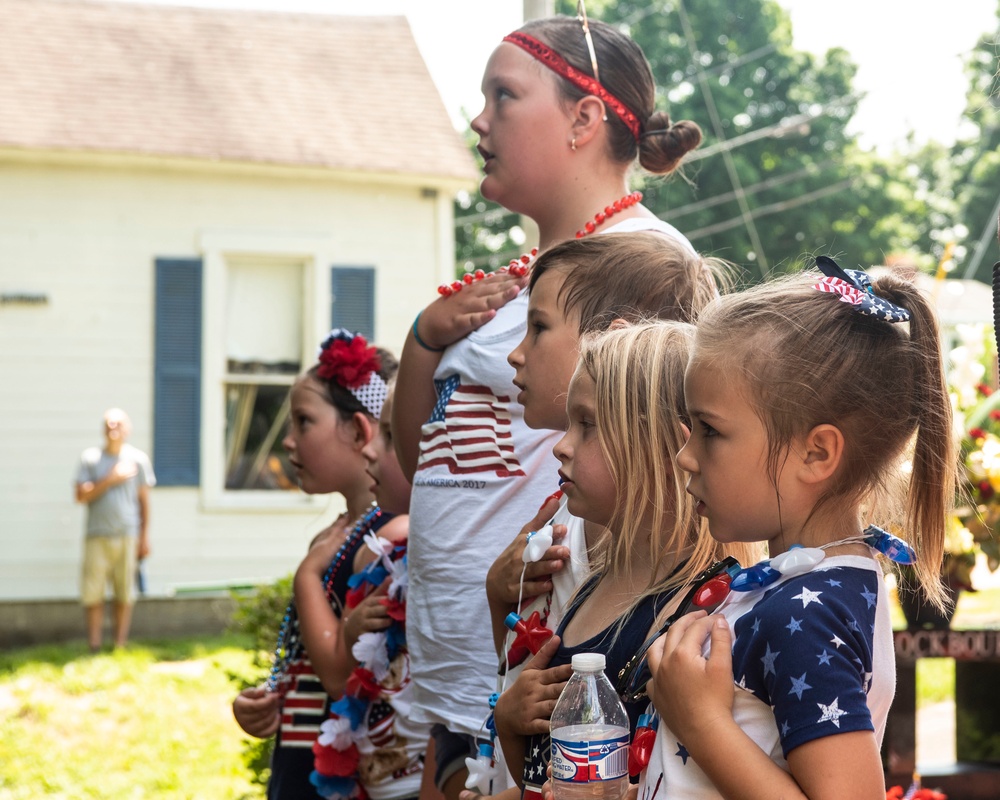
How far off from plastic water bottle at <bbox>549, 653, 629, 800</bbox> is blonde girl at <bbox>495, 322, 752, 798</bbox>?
16 cm

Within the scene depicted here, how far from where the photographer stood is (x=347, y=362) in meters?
3.89

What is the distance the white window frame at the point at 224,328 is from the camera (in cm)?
1147

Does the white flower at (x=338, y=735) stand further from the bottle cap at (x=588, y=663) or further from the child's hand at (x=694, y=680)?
the child's hand at (x=694, y=680)

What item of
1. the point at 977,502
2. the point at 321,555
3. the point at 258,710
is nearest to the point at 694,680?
the point at 321,555

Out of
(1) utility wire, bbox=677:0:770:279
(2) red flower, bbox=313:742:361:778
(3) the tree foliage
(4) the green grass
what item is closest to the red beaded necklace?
(2) red flower, bbox=313:742:361:778

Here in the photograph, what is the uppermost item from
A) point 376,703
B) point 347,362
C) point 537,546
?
point 347,362

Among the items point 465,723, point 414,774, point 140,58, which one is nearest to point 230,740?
point 414,774

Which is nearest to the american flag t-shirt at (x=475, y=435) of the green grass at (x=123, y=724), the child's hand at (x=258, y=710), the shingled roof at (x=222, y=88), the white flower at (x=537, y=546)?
the white flower at (x=537, y=546)

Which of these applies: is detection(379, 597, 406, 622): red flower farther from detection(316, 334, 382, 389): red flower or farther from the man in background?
the man in background

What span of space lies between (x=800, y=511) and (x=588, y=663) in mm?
367

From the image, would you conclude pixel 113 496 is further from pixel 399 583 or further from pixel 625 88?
pixel 625 88

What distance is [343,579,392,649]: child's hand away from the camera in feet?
10.4

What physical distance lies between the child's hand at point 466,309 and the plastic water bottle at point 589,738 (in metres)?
1.02

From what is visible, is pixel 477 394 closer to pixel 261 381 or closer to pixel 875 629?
pixel 875 629
